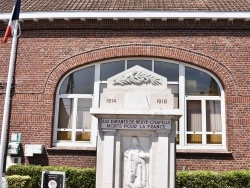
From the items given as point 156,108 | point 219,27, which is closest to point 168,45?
point 219,27

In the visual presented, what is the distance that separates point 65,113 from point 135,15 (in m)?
4.43

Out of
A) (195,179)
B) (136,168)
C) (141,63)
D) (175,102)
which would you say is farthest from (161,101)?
(141,63)

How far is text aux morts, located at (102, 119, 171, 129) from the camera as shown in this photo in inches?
331

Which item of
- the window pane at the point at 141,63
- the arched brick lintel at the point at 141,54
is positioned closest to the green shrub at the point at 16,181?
the arched brick lintel at the point at 141,54

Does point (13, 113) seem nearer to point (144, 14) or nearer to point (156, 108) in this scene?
point (144, 14)

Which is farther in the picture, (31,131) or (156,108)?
(31,131)

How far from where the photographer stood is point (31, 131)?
13.1 meters

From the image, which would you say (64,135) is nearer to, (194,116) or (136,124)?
(194,116)

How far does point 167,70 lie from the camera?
13.6m

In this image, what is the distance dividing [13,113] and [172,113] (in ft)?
23.7

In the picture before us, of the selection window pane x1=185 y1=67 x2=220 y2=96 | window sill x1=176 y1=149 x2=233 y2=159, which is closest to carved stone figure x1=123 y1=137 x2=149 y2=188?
window sill x1=176 y1=149 x2=233 y2=159

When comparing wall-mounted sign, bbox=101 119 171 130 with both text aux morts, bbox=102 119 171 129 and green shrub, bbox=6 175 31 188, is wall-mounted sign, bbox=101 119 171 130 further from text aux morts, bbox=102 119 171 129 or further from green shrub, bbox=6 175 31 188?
green shrub, bbox=6 175 31 188

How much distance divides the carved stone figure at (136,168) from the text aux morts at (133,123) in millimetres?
357

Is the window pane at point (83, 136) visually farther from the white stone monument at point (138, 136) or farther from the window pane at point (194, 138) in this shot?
the white stone monument at point (138, 136)
